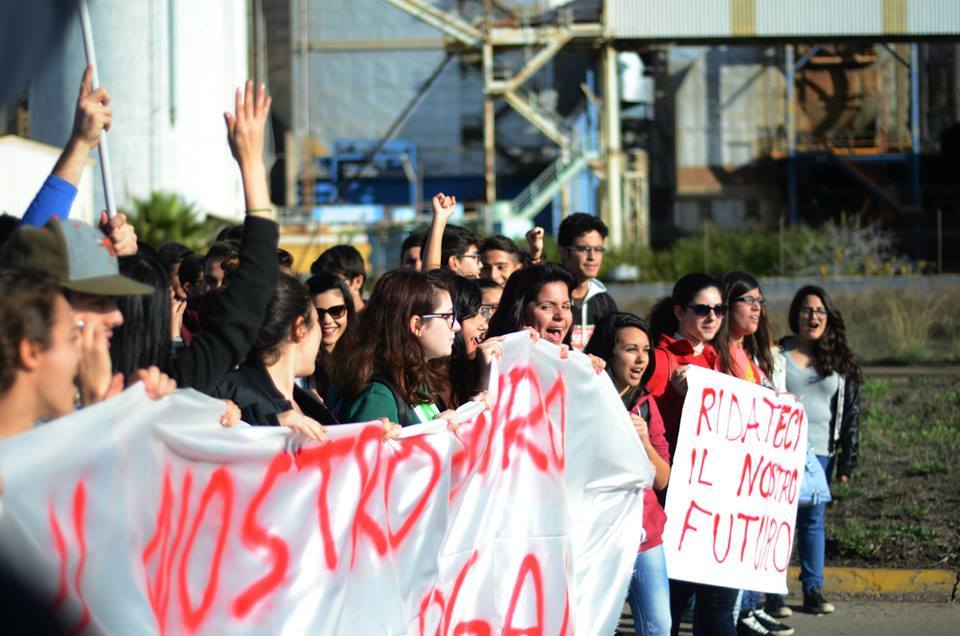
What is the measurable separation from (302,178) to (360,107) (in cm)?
342

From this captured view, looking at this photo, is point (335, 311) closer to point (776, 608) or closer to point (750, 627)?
point (750, 627)

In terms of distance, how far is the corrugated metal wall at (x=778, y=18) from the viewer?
36031mm

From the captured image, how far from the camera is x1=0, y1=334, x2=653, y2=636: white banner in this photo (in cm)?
298

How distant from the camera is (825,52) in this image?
40094 mm

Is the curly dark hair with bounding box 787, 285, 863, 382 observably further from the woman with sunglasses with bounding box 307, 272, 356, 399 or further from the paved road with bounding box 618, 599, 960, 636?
the woman with sunglasses with bounding box 307, 272, 356, 399

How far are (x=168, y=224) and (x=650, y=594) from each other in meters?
21.4

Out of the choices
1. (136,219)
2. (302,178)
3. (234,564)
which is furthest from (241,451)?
(302,178)

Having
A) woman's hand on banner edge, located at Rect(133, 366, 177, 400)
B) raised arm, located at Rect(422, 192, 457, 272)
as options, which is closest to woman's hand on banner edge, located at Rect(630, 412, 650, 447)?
raised arm, located at Rect(422, 192, 457, 272)

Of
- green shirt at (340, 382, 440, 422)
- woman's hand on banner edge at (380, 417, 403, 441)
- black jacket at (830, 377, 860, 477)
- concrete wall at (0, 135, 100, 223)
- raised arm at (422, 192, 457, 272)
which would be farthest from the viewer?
concrete wall at (0, 135, 100, 223)

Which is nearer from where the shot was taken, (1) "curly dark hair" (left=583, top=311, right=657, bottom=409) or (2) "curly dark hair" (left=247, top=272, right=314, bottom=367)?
(2) "curly dark hair" (left=247, top=272, right=314, bottom=367)

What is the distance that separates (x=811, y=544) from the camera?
742 centimetres

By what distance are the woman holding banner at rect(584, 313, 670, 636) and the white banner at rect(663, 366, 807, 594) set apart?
158 millimetres

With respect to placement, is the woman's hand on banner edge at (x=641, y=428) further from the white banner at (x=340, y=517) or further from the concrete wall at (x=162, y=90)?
the concrete wall at (x=162, y=90)

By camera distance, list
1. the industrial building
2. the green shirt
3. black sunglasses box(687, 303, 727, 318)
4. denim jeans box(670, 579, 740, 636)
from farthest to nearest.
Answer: the industrial building, black sunglasses box(687, 303, 727, 318), denim jeans box(670, 579, 740, 636), the green shirt
